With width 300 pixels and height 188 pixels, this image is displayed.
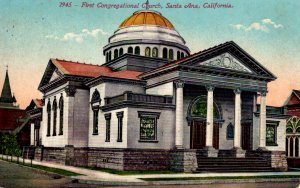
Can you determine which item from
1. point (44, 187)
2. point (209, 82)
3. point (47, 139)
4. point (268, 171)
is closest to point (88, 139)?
point (47, 139)

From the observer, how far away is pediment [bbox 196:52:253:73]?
3599 cm

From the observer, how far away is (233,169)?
3409cm

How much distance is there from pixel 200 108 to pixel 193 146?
10.2 feet

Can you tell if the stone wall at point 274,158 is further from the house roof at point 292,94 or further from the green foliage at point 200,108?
the house roof at point 292,94

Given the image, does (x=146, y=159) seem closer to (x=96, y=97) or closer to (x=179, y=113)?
(x=179, y=113)

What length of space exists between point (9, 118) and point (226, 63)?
61836 millimetres

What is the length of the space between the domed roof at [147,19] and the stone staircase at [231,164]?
1805 centimetres

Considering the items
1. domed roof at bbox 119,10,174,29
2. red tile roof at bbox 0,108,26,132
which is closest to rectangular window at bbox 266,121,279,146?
domed roof at bbox 119,10,174,29

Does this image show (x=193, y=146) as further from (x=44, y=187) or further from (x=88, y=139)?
(x=44, y=187)

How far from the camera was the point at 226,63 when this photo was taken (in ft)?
121

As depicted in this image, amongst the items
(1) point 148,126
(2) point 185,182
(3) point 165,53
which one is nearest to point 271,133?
(1) point 148,126

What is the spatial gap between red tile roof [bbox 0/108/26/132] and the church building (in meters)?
45.1

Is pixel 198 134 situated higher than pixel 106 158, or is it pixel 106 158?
pixel 198 134

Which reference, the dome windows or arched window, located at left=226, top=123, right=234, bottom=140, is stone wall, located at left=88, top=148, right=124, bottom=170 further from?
the dome windows
